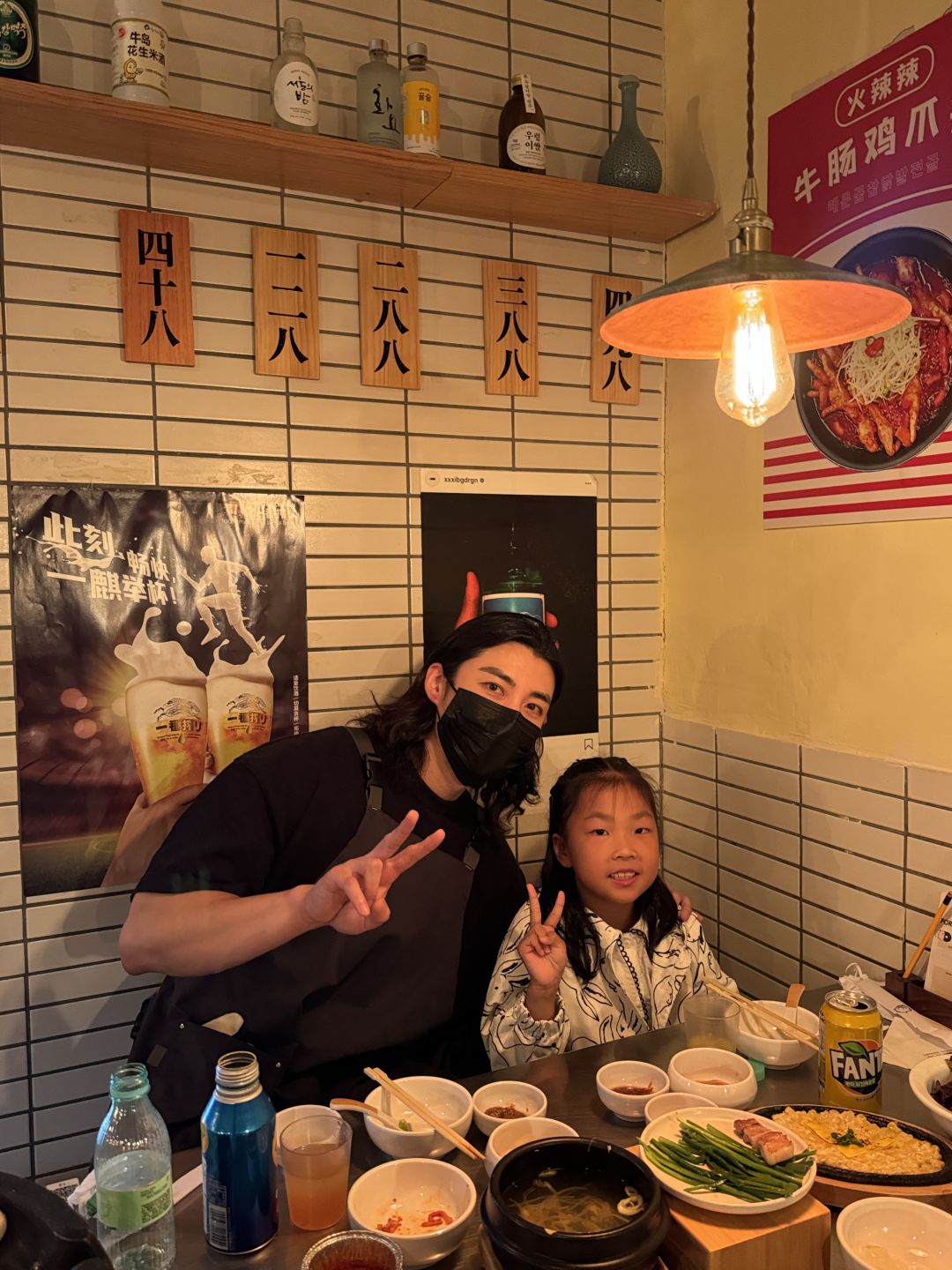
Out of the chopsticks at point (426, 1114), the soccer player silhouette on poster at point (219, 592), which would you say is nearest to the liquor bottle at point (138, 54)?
the soccer player silhouette on poster at point (219, 592)

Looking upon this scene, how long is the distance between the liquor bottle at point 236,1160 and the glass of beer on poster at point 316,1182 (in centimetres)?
5

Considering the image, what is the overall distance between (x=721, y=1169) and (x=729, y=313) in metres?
1.50

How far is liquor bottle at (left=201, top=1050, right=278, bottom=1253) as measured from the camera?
4.47ft

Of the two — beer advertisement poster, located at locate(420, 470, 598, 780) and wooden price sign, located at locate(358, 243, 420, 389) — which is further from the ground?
wooden price sign, located at locate(358, 243, 420, 389)

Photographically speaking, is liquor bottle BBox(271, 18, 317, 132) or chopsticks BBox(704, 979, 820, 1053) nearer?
chopsticks BBox(704, 979, 820, 1053)

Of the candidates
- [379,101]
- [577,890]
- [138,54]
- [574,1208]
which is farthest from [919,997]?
[138,54]

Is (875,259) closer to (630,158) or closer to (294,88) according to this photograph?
(630,158)

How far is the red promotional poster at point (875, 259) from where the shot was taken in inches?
84.1

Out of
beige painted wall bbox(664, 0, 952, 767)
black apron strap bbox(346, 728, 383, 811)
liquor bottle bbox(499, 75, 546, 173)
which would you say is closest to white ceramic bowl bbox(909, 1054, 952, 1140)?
beige painted wall bbox(664, 0, 952, 767)

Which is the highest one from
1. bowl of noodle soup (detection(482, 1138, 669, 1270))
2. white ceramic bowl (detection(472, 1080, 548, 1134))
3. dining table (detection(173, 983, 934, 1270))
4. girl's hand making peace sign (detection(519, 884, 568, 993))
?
girl's hand making peace sign (detection(519, 884, 568, 993))

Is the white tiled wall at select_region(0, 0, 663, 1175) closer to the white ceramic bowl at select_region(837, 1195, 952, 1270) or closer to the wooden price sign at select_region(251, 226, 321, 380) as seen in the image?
the wooden price sign at select_region(251, 226, 321, 380)

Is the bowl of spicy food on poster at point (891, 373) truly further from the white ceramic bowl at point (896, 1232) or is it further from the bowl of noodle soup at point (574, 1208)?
the bowl of noodle soup at point (574, 1208)

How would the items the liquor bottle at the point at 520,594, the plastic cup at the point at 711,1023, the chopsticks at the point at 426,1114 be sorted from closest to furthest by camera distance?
1. the chopsticks at the point at 426,1114
2. the plastic cup at the point at 711,1023
3. the liquor bottle at the point at 520,594

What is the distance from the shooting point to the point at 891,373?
2275mm
